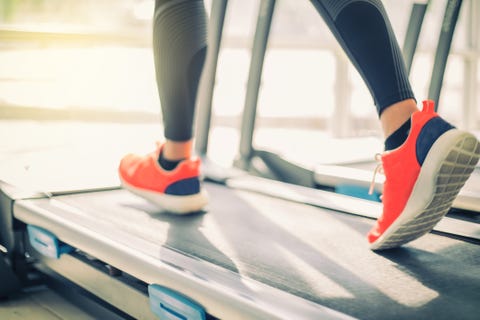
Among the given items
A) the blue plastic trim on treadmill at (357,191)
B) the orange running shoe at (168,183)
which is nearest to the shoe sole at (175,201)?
the orange running shoe at (168,183)

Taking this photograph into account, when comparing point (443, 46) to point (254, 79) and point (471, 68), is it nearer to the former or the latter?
point (254, 79)

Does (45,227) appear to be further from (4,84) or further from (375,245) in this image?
(4,84)

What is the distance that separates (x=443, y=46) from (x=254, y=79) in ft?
2.79

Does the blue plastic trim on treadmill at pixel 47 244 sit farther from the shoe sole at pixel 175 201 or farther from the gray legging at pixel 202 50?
the gray legging at pixel 202 50

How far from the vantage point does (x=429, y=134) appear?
911 millimetres

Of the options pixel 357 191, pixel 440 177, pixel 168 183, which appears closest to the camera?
pixel 440 177

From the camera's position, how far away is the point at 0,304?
4.82ft

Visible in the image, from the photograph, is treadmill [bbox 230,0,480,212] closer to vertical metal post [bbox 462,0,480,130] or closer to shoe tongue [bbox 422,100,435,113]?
shoe tongue [bbox 422,100,435,113]

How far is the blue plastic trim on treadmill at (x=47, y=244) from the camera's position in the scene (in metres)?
1.39

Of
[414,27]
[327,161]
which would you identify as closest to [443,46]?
[414,27]

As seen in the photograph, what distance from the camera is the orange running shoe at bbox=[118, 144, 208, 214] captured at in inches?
55.0

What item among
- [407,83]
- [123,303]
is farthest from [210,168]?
[407,83]

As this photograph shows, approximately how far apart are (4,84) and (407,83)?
4397mm

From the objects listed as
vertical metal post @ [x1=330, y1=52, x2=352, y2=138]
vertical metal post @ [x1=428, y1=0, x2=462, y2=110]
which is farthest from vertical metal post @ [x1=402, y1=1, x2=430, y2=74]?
vertical metal post @ [x1=330, y1=52, x2=352, y2=138]
